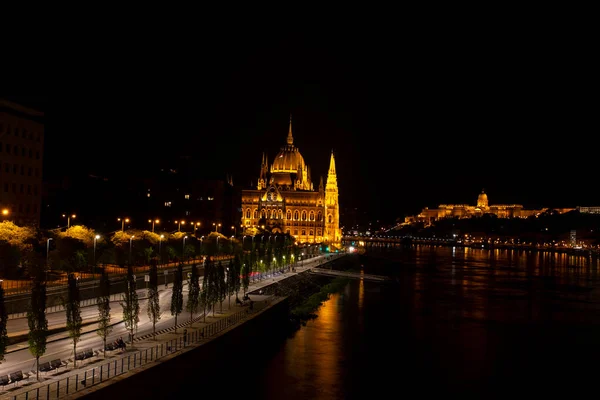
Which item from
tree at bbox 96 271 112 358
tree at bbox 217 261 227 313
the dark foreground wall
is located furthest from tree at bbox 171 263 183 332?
tree at bbox 217 261 227 313

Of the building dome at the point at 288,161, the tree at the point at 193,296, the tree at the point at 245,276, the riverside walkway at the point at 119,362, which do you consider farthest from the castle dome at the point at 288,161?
the tree at the point at 193,296

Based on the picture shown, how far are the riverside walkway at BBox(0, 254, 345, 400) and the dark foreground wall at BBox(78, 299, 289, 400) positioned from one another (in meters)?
0.26

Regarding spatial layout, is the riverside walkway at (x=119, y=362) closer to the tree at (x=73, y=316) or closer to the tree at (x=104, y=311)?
the tree at (x=104, y=311)

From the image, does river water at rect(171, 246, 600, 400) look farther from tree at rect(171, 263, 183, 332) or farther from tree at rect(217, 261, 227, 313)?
tree at rect(171, 263, 183, 332)

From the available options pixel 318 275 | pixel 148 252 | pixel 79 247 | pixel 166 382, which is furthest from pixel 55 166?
pixel 166 382

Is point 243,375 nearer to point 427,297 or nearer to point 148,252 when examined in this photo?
point 148,252

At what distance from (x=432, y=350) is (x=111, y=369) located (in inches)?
954

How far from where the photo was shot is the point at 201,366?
29.8 m

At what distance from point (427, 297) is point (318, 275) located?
17197 millimetres

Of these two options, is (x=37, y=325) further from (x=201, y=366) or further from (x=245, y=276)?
(x=245, y=276)

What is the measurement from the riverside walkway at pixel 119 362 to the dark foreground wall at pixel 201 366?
26 centimetres

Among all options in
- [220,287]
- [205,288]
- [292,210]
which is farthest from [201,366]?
[292,210]

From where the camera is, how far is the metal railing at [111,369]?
20825mm

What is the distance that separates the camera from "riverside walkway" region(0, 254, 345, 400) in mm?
21125
